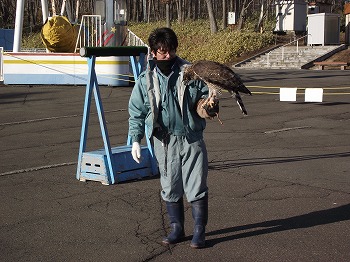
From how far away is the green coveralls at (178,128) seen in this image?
18.2 ft

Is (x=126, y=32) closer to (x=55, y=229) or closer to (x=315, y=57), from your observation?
(x=315, y=57)

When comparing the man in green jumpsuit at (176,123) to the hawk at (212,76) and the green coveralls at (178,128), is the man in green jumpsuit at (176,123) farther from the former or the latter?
the hawk at (212,76)

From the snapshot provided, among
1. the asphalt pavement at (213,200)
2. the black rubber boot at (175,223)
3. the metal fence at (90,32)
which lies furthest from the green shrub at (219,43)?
the black rubber boot at (175,223)

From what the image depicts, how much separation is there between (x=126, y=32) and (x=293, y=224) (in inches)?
755

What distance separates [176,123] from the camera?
559cm

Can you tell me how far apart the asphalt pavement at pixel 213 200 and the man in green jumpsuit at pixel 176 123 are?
0.50 meters

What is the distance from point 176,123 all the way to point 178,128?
0.15ft

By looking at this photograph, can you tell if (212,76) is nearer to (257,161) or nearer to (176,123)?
(176,123)

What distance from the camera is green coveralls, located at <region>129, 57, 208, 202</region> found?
18.2 feet

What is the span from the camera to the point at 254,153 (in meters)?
10.1

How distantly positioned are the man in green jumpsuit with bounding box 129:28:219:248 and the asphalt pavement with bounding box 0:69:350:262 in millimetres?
500

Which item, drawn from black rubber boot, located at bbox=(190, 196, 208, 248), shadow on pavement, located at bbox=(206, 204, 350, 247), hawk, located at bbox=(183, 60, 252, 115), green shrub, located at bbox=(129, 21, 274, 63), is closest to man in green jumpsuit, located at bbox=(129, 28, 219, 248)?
black rubber boot, located at bbox=(190, 196, 208, 248)

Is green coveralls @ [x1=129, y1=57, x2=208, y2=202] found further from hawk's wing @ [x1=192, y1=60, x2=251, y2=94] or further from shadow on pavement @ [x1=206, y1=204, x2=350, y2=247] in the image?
shadow on pavement @ [x1=206, y1=204, x2=350, y2=247]

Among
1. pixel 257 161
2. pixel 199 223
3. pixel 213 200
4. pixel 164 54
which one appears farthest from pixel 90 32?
pixel 199 223
